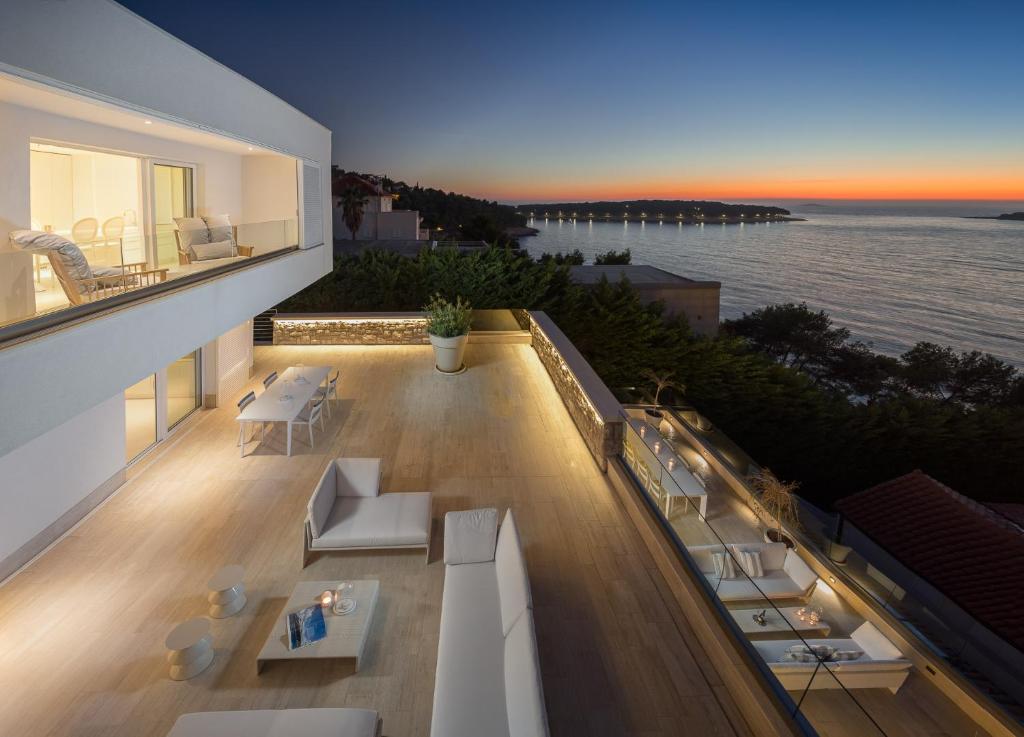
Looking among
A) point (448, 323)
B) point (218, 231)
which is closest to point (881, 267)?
point (448, 323)

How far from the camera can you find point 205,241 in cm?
885

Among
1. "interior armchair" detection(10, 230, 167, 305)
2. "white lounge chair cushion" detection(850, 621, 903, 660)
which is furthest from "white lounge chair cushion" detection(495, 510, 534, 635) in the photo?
"white lounge chair cushion" detection(850, 621, 903, 660)

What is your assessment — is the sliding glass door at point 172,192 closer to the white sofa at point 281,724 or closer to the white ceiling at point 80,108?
the white ceiling at point 80,108

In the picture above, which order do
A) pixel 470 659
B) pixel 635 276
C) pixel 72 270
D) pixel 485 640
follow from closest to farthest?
1. pixel 470 659
2. pixel 485 640
3. pixel 72 270
4. pixel 635 276

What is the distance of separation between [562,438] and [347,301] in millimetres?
12515

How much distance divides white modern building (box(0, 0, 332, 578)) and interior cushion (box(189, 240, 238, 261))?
0.38 feet

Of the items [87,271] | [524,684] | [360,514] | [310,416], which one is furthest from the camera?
[310,416]

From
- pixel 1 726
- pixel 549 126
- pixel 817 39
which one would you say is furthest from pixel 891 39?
pixel 1 726

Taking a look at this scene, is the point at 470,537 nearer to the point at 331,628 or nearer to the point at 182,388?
the point at 331,628

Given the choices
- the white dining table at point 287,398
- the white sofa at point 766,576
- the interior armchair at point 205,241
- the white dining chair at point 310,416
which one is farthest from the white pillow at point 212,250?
the white sofa at point 766,576

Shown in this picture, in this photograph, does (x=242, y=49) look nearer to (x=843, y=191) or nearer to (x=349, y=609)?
(x=349, y=609)

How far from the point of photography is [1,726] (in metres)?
4.35

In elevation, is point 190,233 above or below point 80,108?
below

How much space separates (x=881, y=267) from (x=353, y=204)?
8108 cm
